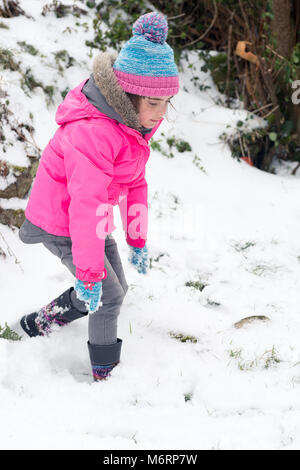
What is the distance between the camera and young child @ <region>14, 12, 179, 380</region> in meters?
1.91

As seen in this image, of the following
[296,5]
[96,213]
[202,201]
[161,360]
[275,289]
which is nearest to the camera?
[96,213]

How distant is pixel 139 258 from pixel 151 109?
930 mm

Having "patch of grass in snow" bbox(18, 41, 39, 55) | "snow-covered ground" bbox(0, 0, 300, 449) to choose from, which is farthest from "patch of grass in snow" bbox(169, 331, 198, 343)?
"patch of grass in snow" bbox(18, 41, 39, 55)

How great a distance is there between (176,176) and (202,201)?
41 centimetres

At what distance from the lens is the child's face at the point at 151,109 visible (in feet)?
6.56

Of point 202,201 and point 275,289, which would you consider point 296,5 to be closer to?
point 202,201

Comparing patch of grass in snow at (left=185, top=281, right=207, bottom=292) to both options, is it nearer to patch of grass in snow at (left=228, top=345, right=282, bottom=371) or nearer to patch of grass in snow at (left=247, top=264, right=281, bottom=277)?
patch of grass in snow at (left=247, top=264, right=281, bottom=277)

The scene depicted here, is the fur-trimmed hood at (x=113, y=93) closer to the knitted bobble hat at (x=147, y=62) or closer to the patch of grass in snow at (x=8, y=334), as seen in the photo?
the knitted bobble hat at (x=147, y=62)

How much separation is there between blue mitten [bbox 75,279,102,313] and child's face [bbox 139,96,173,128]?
75 cm

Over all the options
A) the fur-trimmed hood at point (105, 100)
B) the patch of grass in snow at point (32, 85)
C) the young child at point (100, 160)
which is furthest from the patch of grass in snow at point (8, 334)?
the patch of grass in snow at point (32, 85)

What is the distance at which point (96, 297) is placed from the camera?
2020 mm

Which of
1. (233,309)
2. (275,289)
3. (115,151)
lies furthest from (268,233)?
(115,151)

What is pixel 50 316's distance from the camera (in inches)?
98.1

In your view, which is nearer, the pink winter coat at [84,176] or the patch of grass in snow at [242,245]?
A: the pink winter coat at [84,176]
